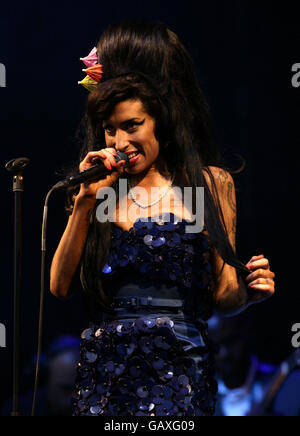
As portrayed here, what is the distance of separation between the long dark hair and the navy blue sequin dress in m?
0.04

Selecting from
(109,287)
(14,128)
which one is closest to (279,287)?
(14,128)

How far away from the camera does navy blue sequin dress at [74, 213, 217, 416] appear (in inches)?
56.5

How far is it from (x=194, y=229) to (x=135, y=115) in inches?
11.4

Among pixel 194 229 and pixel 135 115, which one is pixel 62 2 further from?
pixel 194 229

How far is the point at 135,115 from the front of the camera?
157cm

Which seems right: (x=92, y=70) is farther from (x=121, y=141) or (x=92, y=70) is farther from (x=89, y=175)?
(x=89, y=175)

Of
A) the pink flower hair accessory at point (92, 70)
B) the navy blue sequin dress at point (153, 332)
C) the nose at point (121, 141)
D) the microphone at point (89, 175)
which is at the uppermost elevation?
the pink flower hair accessory at point (92, 70)

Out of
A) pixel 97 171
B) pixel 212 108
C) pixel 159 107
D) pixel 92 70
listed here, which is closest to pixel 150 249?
pixel 97 171

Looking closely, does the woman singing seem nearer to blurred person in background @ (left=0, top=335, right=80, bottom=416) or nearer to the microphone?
the microphone

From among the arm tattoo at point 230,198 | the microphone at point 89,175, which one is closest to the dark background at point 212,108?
the arm tattoo at point 230,198

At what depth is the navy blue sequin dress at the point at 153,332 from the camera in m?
1.44

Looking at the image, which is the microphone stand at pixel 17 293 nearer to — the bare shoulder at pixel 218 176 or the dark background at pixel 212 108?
the bare shoulder at pixel 218 176

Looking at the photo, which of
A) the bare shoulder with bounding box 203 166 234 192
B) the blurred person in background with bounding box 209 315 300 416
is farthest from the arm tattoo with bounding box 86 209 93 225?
the blurred person in background with bounding box 209 315 300 416
